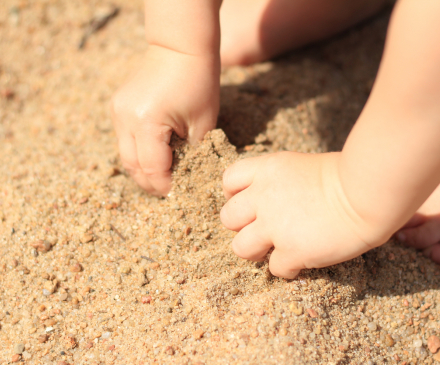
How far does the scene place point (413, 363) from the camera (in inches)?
38.7

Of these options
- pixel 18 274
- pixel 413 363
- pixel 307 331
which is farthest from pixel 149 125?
pixel 413 363

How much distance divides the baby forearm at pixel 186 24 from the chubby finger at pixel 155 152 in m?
0.23

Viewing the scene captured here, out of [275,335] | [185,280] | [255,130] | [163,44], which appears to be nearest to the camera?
[275,335]

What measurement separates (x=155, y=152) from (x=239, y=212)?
30cm

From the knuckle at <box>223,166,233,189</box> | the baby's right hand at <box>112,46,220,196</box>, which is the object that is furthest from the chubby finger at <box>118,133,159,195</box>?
the knuckle at <box>223,166,233,189</box>

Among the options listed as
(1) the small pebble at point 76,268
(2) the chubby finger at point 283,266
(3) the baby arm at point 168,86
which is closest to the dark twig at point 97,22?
(3) the baby arm at point 168,86

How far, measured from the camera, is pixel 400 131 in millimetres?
739

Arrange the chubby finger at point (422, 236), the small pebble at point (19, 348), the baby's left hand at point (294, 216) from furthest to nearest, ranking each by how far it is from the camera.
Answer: the chubby finger at point (422, 236)
the small pebble at point (19, 348)
the baby's left hand at point (294, 216)

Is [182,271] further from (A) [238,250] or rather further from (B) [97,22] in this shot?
(B) [97,22]

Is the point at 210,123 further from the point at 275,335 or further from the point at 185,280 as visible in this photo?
the point at 275,335

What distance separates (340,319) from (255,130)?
648 mm

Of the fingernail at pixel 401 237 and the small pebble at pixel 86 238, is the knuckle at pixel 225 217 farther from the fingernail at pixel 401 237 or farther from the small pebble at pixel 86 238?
the fingernail at pixel 401 237

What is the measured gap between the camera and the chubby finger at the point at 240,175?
1.00 metres

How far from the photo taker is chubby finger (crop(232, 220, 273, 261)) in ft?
3.09
